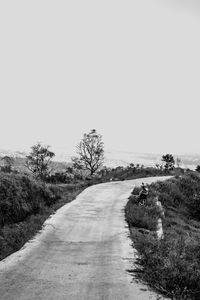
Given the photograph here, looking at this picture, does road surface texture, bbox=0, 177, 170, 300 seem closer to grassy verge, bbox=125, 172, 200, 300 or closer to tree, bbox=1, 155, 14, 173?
grassy verge, bbox=125, 172, 200, 300

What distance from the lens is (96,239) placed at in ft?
40.0

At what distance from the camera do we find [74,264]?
30.2 ft

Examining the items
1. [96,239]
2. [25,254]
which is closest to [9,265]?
[25,254]

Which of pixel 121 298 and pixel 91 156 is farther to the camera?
pixel 91 156

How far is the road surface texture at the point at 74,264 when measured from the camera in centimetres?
724

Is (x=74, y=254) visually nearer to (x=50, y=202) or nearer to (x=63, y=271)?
(x=63, y=271)

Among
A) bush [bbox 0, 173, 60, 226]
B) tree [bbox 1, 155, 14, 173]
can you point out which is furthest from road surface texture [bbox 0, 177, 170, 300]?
tree [bbox 1, 155, 14, 173]

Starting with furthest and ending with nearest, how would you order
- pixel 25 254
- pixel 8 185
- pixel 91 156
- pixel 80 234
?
pixel 91 156, pixel 8 185, pixel 80 234, pixel 25 254

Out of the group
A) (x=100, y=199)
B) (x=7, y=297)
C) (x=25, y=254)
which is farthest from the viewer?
(x=100, y=199)

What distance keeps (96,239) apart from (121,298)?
525 cm

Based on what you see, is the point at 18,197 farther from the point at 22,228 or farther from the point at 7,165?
the point at 7,165

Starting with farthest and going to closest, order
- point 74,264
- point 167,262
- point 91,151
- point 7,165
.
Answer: point 91,151 < point 7,165 < point 74,264 < point 167,262

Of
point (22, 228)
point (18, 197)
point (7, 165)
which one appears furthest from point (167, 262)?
point (7, 165)

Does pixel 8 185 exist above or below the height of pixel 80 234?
above
